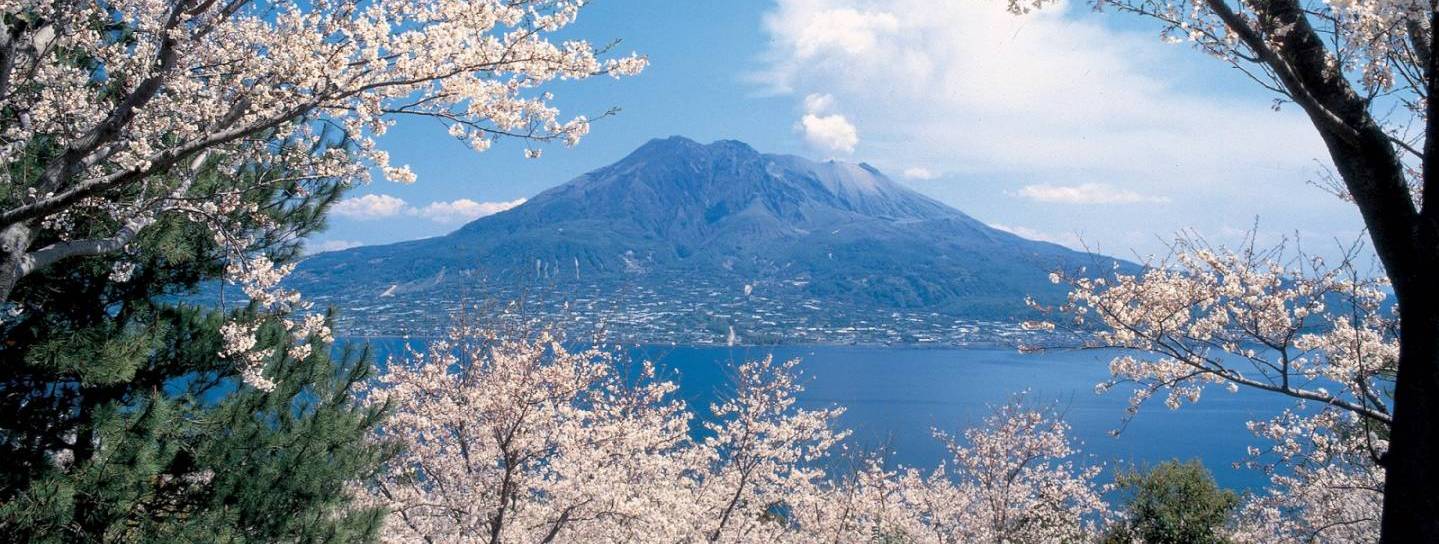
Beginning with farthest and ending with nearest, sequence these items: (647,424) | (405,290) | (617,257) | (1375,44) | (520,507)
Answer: (617,257)
(405,290)
(647,424)
(520,507)
(1375,44)

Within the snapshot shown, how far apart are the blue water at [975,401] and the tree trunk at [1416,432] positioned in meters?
25.2

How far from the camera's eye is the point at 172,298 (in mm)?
5988

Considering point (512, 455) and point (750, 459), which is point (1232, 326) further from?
point (750, 459)

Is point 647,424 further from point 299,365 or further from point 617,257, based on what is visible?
point 617,257

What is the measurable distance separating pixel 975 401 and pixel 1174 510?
50.1 meters

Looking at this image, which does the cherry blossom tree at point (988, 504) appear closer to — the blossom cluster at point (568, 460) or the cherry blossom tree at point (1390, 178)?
the blossom cluster at point (568, 460)

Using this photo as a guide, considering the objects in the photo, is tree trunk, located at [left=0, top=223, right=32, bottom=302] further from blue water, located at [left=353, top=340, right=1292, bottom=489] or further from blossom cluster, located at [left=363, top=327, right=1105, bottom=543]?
blue water, located at [left=353, top=340, right=1292, bottom=489]

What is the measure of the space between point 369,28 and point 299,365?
4166 millimetres

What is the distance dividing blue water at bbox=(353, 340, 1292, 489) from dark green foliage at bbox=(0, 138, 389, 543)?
68.1 feet

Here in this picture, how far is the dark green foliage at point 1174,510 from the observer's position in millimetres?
13562

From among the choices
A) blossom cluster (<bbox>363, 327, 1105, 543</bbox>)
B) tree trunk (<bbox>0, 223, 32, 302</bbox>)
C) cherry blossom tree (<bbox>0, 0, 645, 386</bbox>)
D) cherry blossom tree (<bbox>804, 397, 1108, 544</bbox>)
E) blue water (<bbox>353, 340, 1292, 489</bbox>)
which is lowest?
blue water (<bbox>353, 340, 1292, 489</bbox>)

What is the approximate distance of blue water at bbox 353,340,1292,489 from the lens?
43022 mm

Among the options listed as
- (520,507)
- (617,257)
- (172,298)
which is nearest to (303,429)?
(172,298)

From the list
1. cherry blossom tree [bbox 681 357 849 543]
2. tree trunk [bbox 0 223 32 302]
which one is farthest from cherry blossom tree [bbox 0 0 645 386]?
cherry blossom tree [bbox 681 357 849 543]
